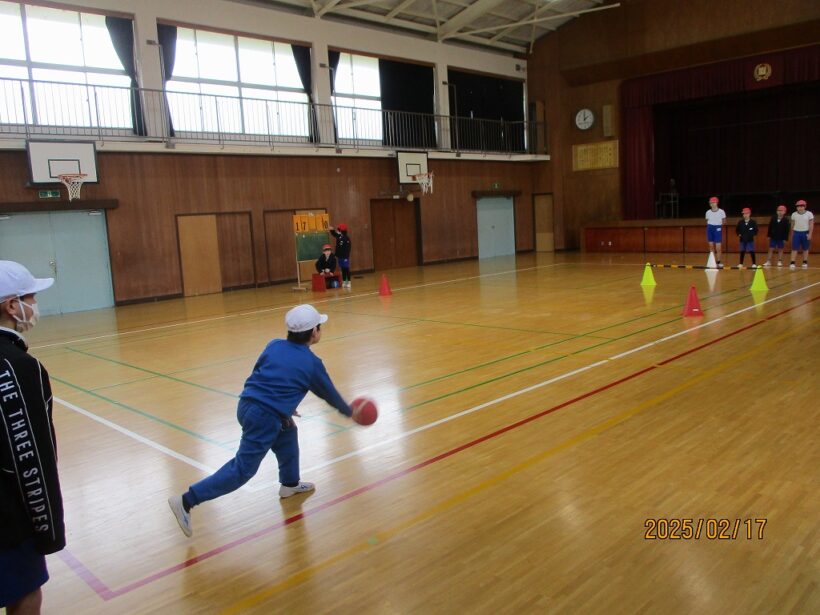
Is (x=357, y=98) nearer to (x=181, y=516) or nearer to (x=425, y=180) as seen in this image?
(x=425, y=180)

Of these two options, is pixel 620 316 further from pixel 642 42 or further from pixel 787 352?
pixel 642 42

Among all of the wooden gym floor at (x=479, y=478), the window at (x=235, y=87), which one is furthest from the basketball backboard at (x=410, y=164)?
the wooden gym floor at (x=479, y=478)

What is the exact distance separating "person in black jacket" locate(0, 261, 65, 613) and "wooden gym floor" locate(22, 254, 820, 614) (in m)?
1.16

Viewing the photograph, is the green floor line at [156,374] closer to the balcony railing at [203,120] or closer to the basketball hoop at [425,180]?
the balcony railing at [203,120]

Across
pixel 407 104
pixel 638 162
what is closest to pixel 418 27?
pixel 407 104

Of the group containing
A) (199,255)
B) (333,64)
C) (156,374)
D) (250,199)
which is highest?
(333,64)

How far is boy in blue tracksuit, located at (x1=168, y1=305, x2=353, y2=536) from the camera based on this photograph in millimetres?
3820

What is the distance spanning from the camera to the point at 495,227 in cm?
2562

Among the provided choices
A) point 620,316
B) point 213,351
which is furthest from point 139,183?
point 620,316

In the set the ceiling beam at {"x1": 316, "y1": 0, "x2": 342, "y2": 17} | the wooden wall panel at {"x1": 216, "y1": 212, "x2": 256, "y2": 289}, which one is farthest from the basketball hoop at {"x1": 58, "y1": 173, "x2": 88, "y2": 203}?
the ceiling beam at {"x1": 316, "y1": 0, "x2": 342, "y2": 17}

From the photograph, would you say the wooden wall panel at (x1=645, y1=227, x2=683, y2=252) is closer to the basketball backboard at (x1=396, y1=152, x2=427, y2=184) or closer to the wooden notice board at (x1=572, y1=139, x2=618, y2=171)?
the wooden notice board at (x1=572, y1=139, x2=618, y2=171)

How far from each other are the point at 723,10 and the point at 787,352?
670 inches

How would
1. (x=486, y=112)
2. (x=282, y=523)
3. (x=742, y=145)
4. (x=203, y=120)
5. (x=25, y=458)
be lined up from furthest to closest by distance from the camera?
(x=742, y=145)
(x=486, y=112)
(x=203, y=120)
(x=282, y=523)
(x=25, y=458)

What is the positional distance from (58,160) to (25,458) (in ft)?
46.6
